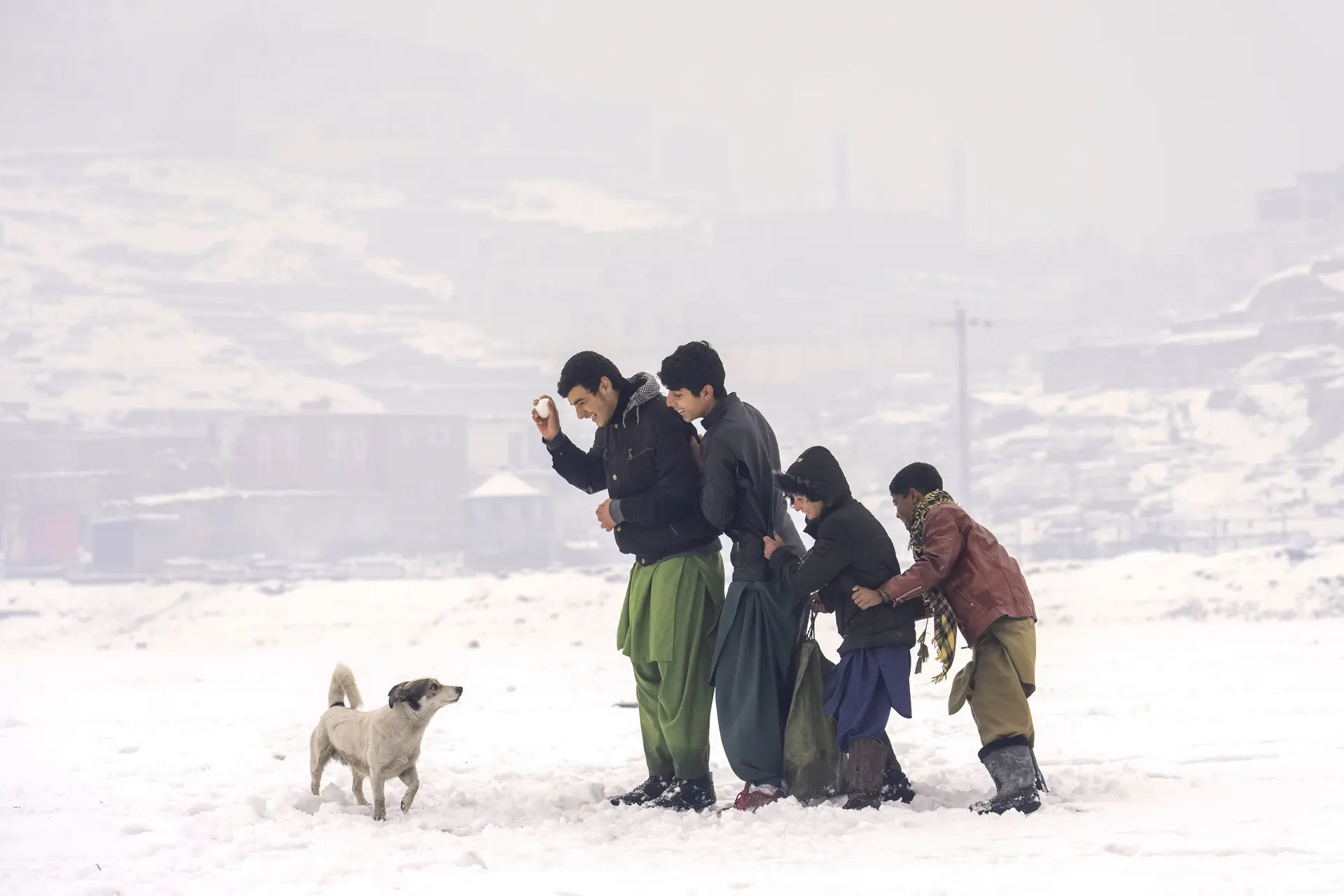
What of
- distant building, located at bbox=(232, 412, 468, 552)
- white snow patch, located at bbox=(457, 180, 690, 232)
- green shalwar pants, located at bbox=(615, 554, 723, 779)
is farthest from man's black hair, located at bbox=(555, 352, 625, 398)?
white snow patch, located at bbox=(457, 180, 690, 232)

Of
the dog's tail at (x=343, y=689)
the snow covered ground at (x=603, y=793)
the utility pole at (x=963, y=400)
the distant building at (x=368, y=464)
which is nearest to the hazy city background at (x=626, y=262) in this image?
the distant building at (x=368, y=464)

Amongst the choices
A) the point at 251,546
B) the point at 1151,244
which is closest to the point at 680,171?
the point at 1151,244

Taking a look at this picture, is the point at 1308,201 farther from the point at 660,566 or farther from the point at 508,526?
the point at 660,566

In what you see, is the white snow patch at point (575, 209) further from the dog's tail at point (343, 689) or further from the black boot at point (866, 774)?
the black boot at point (866, 774)

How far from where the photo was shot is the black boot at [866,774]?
5.37m

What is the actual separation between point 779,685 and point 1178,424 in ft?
235

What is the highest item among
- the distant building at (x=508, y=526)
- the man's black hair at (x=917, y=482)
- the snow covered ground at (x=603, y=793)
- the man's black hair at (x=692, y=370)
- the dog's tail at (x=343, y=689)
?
the man's black hair at (x=692, y=370)

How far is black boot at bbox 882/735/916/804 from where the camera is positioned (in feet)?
18.3

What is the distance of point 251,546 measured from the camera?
203 ft

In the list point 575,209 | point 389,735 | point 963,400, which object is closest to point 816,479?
point 389,735

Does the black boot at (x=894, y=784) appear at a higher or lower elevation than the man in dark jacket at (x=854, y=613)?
lower

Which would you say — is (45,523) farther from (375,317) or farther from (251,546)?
(375,317)

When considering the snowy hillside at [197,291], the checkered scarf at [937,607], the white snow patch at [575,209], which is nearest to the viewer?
the checkered scarf at [937,607]

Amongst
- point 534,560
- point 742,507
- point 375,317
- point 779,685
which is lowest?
point 534,560
